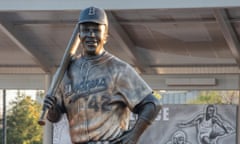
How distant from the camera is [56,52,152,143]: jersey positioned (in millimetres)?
4414

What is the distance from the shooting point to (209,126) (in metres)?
23.9

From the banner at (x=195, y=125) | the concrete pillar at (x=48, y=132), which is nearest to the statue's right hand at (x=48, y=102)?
the banner at (x=195, y=125)

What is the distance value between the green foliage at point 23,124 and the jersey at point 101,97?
37122 millimetres

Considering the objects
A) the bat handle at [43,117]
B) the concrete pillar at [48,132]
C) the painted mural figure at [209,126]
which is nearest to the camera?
the bat handle at [43,117]

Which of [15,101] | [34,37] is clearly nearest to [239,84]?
[34,37]

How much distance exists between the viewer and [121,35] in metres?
21.9

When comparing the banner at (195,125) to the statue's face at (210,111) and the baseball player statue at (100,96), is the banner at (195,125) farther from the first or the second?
the baseball player statue at (100,96)

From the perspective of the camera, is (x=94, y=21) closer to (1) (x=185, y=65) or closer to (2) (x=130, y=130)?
(2) (x=130, y=130)

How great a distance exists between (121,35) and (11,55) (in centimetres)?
515

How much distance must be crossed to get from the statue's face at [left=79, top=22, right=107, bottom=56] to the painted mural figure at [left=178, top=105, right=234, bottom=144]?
1954 cm

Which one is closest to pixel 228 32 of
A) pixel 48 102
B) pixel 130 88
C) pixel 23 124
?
pixel 130 88

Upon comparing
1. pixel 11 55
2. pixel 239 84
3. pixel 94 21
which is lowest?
pixel 94 21

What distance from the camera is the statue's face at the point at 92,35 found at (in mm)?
4445

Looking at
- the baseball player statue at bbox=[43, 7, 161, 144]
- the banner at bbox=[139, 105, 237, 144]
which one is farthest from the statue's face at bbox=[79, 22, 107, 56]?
the banner at bbox=[139, 105, 237, 144]
